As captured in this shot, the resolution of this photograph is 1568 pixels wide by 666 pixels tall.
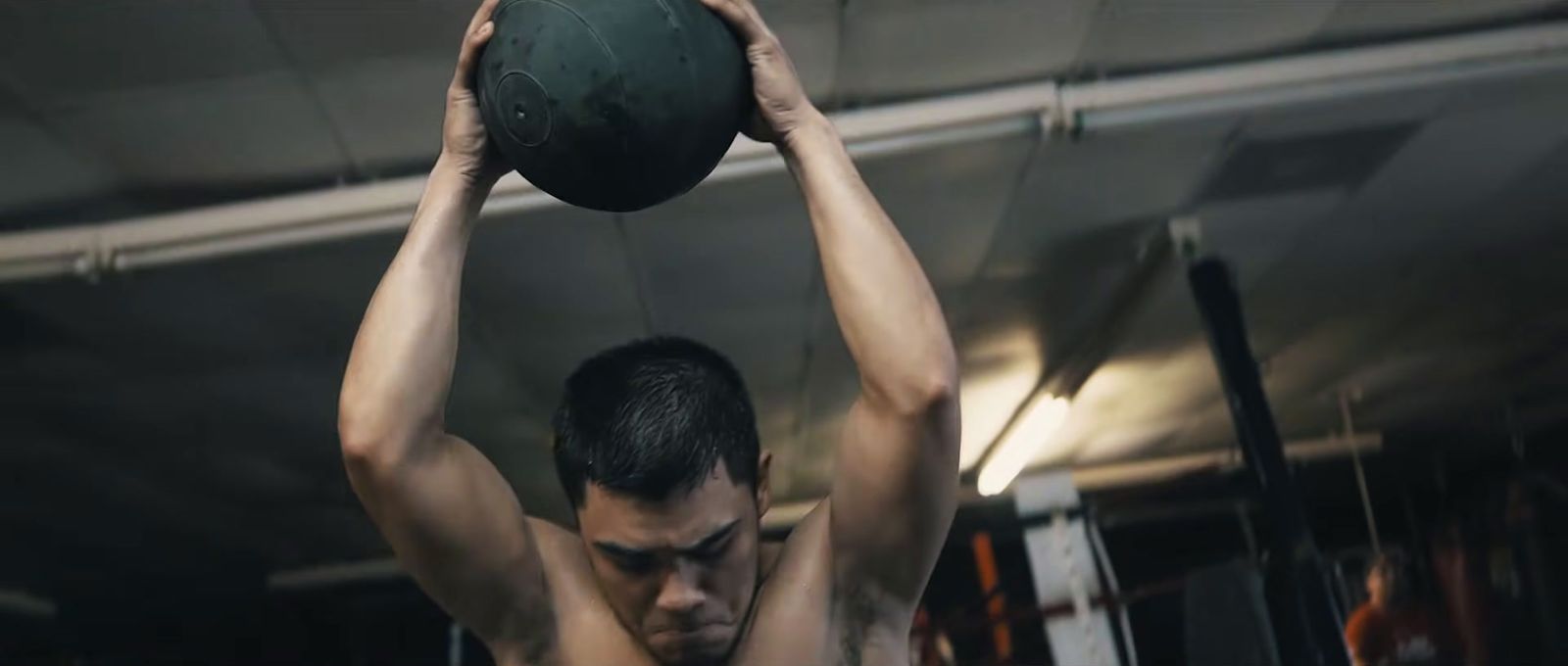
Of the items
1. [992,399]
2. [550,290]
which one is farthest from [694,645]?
[992,399]

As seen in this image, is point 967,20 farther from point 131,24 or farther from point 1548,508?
point 1548,508

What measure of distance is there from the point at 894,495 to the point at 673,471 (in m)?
0.24

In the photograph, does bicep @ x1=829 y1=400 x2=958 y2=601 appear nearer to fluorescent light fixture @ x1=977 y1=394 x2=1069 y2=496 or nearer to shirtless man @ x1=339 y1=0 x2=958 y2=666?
shirtless man @ x1=339 y1=0 x2=958 y2=666

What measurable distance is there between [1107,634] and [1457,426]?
406 centimetres

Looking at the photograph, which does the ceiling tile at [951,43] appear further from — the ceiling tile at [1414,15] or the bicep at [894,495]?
the bicep at [894,495]

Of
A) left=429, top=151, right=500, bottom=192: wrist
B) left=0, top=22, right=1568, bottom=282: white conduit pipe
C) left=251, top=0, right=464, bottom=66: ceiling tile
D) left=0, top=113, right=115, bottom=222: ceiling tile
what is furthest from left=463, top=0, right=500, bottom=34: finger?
left=0, top=113, right=115, bottom=222: ceiling tile

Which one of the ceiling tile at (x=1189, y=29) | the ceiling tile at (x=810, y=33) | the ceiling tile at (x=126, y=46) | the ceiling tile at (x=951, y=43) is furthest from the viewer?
the ceiling tile at (x=1189, y=29)

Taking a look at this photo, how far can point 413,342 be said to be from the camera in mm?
1240

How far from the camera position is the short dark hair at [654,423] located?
1.31 metres

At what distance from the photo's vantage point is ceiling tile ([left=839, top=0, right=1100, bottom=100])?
271 centimetres

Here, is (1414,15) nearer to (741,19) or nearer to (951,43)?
(951,43)

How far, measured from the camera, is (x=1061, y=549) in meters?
4.63

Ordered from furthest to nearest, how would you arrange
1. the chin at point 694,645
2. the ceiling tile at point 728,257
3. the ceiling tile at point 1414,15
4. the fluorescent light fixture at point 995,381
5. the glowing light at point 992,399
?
the glowing light at point 992,399, the fluorescent light fixture at point 995,381, the ceiling tile at point 728,257, the ceiling tile at point 1414,15, the chin at point 694,645

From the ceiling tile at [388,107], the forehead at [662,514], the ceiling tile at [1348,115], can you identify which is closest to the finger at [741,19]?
the forehead at [662,514]
